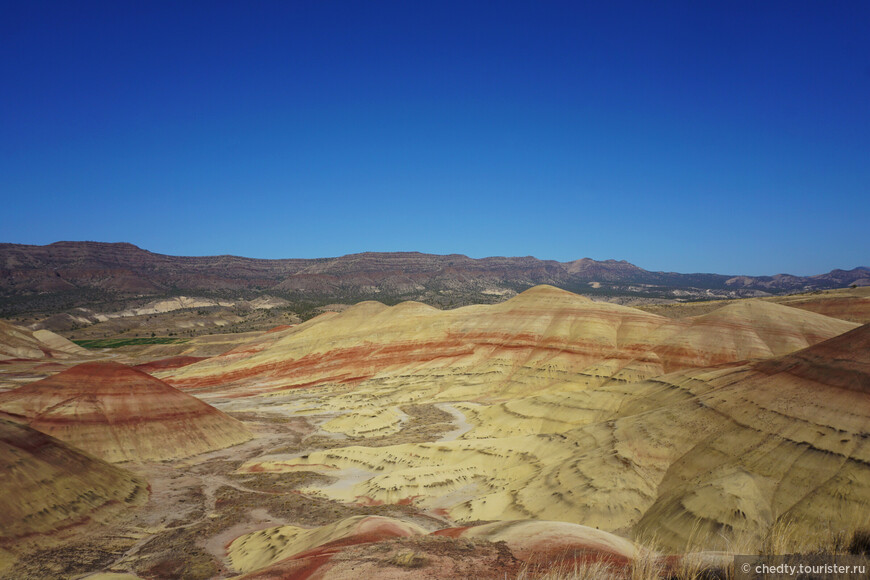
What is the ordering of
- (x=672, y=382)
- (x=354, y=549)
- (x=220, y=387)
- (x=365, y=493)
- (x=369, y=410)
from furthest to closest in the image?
1. (x=220, y=387)
2. (x=369, y=410)
3. (x=672, y=382)
4. (x=365, y=493)
5. (x=354, y=549)

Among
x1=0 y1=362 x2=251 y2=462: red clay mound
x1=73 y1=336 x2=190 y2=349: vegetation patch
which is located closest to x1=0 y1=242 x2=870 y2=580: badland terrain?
x1=0 y1=362 x2=251 y2=462: red clay mound

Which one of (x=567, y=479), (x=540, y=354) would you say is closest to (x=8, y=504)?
(x=567, y=479)

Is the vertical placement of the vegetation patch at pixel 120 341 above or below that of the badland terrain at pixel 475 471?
below

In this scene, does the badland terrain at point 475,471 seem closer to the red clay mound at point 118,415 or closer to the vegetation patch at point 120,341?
the red clay mound at point 118,415

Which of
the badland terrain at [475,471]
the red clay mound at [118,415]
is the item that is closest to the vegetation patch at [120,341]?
the badland terrain at [475,471]

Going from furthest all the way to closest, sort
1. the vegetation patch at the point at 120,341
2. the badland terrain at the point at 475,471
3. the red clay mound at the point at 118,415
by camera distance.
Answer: the vegetation patch at the point at 120,341 → the red clay mound at the point at 118,415 → the badland terrain at the point at 475,471

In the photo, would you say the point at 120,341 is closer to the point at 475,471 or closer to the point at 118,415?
the point at 118,415

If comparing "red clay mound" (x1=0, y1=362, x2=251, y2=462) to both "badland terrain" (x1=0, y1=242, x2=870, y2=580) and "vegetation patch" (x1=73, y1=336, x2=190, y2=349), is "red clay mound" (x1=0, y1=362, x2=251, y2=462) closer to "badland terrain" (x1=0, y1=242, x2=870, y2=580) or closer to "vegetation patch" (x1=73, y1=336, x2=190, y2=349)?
"badland terrain" (x1=0, y1=242, x2=870, y2=580)

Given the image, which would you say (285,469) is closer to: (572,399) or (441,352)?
(572,399)
